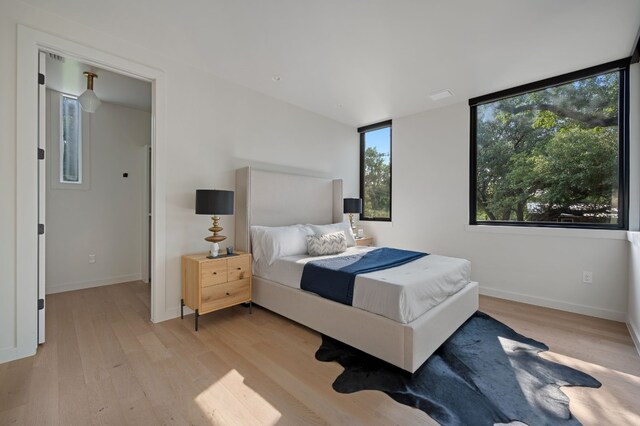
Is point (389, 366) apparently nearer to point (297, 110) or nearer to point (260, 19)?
point (260, 19)

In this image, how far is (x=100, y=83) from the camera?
348 cm

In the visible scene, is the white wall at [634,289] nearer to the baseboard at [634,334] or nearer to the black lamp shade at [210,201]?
the baseboard at [634,334]

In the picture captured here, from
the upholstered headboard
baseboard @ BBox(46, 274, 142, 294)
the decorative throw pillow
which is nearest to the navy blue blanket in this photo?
the decorative throw pillow

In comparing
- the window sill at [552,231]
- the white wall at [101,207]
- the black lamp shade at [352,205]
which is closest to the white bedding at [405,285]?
the window sill at [552,231]

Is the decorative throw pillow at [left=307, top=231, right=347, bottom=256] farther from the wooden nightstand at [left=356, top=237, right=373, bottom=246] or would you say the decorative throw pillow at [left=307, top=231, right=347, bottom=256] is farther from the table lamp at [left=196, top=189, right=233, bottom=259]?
the wooden nightstand at [left=356, top=237, right=373, bottom=246]

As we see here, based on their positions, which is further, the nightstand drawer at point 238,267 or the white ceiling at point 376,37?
the nightstand drawer at point 238,267

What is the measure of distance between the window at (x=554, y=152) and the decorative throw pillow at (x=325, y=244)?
203 centimetres

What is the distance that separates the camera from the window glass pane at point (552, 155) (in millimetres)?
3029

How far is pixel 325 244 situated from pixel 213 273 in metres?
1.25

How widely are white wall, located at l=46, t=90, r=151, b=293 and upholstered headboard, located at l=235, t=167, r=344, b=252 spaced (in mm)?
2164

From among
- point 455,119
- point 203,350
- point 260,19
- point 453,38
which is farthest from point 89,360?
point 455,119

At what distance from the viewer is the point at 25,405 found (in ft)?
5.37

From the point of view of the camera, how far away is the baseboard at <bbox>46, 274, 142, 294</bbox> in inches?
147

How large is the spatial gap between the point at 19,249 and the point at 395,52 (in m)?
3.67
